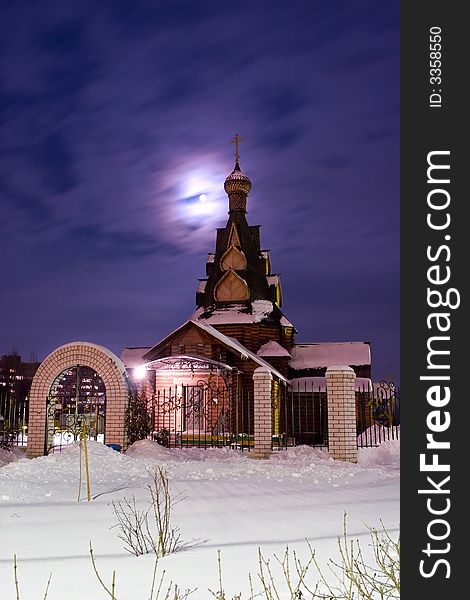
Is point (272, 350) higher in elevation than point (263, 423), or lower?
higher

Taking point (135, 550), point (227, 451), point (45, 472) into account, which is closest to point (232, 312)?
point (227, 451)

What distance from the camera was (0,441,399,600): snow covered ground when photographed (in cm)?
432

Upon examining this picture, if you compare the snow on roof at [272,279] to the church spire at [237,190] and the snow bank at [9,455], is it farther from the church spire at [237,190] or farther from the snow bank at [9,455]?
the snow bank at [9,455]

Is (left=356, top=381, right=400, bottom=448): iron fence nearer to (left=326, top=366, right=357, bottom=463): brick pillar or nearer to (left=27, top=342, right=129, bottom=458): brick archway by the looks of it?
(left=326, top=366, right=357, bottom=463): brick pillar

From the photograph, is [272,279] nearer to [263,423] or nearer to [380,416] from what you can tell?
[380,416]

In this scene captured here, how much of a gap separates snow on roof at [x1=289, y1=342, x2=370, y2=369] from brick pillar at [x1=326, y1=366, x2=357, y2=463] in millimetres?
15823

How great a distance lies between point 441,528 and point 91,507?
16.8 ft

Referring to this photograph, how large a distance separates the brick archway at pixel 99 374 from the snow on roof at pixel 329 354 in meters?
16.4

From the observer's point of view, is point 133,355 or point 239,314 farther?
point 133,355

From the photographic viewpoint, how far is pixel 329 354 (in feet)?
93.0

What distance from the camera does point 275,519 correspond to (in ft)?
20.2

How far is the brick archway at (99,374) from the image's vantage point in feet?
40.5

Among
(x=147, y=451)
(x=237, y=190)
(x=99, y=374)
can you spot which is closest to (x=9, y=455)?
(x=99, y=374)

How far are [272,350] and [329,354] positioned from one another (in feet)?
12.2
